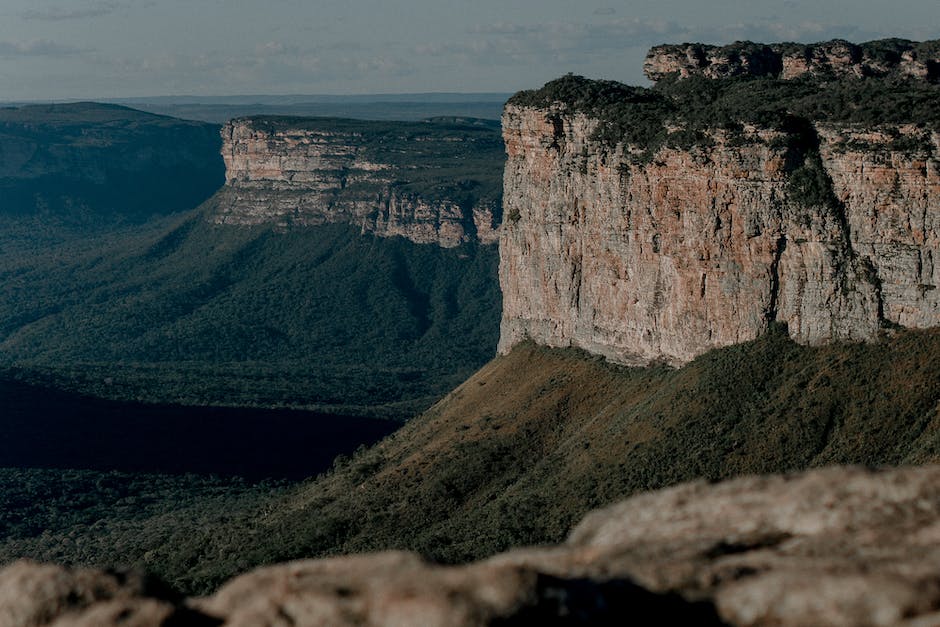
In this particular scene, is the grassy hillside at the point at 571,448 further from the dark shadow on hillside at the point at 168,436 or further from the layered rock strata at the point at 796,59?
the layered rock strata at the point at 796,59

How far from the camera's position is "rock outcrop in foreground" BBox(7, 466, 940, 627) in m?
15.4

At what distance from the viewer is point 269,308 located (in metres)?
165

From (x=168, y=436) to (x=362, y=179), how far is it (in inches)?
3360

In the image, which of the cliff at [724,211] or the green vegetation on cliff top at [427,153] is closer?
the cliff at [724,211]

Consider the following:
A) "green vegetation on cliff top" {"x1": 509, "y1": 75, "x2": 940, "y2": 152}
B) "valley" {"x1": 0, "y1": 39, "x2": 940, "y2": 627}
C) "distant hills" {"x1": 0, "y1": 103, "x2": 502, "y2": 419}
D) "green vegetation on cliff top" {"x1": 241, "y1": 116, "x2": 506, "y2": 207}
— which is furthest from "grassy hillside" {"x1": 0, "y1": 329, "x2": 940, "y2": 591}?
"green vegetation on cliff top" {"x1": 241, "y1": 116, "x2": 506, "y2": 207}

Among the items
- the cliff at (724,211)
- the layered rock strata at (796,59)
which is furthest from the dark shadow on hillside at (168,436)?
the layered rock strata at (796,59)

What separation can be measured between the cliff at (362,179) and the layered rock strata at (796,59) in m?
83.2

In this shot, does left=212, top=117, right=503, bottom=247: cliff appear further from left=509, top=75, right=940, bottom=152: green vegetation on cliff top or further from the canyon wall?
the canyon wall

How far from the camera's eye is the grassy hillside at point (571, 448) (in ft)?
159

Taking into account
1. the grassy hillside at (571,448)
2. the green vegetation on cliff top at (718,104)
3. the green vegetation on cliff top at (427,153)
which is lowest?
the grassy hillside at (571,448)

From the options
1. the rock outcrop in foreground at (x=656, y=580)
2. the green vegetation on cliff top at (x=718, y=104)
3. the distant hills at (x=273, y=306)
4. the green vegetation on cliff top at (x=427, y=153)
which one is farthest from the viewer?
the green vegetation on cliff top at (x=427, y=153)

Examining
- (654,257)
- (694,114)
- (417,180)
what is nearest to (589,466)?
(654,257)

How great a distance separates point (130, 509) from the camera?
3056 inches

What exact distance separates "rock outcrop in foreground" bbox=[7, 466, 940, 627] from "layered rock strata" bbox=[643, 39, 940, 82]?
58702 mm
